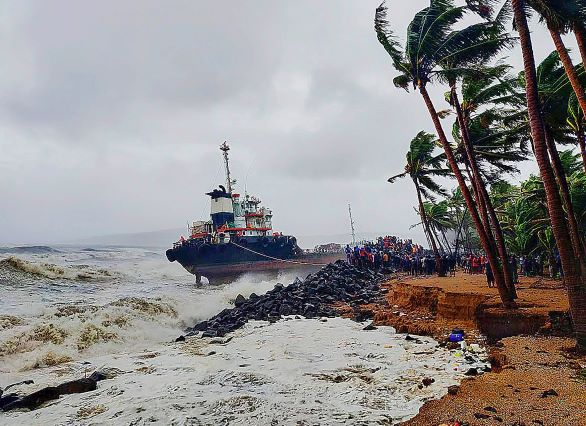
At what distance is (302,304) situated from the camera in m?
18.2

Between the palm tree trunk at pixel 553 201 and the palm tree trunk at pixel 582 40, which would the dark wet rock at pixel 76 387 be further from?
the palm tree trunk at pixel 582 40

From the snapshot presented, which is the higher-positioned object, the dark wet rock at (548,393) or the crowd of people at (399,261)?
the dark wet rock at (548,393)

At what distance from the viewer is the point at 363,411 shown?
20.7 ft

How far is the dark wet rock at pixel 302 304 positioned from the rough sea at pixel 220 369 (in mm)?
974

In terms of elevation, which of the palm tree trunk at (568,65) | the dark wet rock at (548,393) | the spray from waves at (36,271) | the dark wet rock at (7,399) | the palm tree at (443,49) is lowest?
the dark wet rock at (7,399)

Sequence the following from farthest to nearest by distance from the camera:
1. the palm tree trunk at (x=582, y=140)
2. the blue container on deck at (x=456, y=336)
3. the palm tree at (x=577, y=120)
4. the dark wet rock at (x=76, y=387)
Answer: the palm tree trunk at (x=582, y=140) → the palm tree at (x=577, y=120) → the blue container on deck at (x=456, y=336) → the dark wet rock at (x=76, y=387)

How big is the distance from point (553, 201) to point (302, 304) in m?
12.4

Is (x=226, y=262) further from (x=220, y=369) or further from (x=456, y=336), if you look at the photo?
(x=456, y=336)

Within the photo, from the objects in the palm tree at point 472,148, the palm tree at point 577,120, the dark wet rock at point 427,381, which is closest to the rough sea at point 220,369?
the dark wet rock at point 427,381

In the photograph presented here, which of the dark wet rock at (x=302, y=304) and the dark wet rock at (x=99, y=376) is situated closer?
the dark wet rock at (x=99, y=376)

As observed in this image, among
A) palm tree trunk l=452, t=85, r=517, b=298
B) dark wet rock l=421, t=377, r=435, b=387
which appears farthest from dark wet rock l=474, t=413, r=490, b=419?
palm tree trunk l=452, t=85, r=517, b=298

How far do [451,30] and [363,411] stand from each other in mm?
Answer: 12745

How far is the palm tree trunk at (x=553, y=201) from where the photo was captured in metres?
7.79

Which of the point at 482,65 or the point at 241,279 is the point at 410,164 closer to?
the point at 482,65
